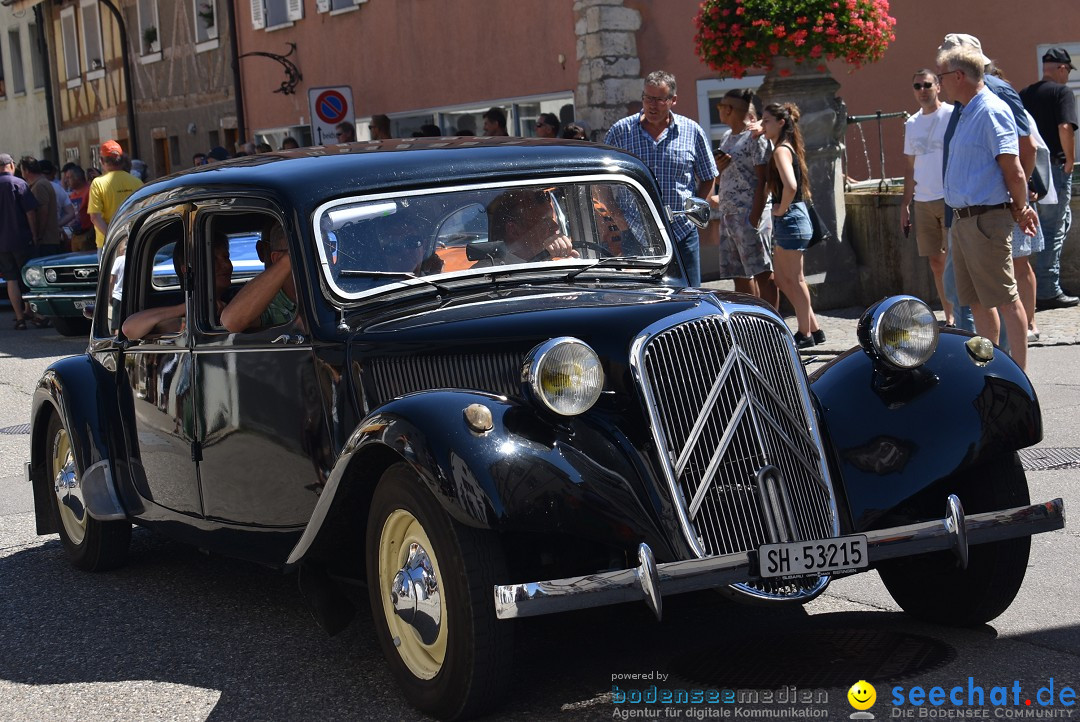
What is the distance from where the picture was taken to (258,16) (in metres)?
25.7

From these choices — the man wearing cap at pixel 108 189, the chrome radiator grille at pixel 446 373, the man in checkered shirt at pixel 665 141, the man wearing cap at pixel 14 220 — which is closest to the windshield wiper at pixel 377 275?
the chrome radiator grille at pixel 446 373

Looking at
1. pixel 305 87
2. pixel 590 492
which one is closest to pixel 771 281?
pixel 590 492

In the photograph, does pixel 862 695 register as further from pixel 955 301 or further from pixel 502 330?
pixel 955 301

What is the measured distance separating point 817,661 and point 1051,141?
8.03 m

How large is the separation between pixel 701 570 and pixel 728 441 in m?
0.47

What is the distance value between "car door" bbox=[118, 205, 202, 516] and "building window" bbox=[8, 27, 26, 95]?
121 feet

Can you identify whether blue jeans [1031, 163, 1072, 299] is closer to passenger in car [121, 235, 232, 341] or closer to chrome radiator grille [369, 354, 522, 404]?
passenger in car [121, 235, 232, 341]

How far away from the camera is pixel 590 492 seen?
13.0ft

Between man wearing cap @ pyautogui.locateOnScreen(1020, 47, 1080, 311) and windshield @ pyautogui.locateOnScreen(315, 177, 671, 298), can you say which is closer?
windshield @ pyautogui.locateOnScreen(315, 177, 671, 298)

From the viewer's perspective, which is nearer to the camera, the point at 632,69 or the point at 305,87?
the point at 632,69

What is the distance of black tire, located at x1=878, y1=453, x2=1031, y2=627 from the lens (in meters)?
4.50

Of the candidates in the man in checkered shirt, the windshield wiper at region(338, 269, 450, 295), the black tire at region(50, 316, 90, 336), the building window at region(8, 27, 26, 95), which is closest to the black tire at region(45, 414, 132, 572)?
the windshield wiper at region(338, 269, 450, 295)

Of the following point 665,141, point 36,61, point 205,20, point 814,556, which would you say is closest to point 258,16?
point 205,20

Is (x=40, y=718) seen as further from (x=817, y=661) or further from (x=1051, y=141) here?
(x=1051, y=141)
